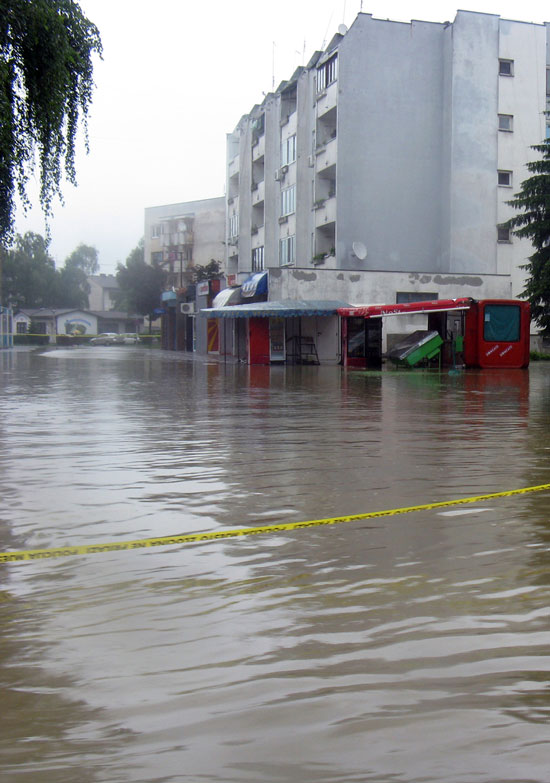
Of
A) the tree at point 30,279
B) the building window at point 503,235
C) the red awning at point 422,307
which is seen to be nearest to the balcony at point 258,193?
the building window at point 503,235

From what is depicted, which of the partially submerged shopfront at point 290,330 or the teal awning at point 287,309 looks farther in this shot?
the partially submerged shopfront at point 290,330

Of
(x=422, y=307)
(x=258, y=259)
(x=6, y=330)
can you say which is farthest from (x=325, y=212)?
(x=6, y=330)

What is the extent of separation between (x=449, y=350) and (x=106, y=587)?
31.4m

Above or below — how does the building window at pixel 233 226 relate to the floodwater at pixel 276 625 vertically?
above

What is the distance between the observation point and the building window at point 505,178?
48562 millimetres

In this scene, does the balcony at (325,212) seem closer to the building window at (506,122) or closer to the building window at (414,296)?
the building window at (414,296)

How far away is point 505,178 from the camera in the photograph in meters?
48.8

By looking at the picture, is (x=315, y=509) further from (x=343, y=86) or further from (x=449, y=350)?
(x=343, y=86)

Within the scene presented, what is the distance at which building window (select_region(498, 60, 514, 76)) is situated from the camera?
1879 inches

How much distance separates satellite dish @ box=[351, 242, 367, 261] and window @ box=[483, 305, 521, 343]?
1426cm

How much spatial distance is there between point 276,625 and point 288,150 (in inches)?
2035

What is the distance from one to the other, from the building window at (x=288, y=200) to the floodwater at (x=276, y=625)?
4425cm

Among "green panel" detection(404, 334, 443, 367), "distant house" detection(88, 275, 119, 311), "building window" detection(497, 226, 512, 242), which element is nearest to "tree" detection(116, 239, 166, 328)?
"building window" detection(497, 226, 512, 242)

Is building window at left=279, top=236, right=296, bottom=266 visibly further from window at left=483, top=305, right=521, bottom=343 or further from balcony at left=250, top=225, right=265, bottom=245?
window at left=483, top=305, right=521, bottom=343
